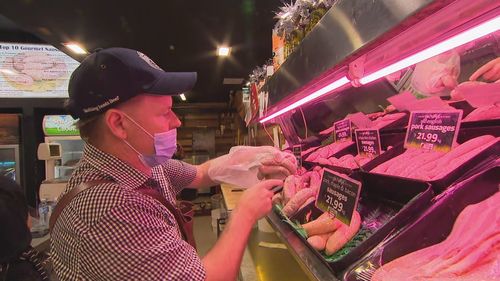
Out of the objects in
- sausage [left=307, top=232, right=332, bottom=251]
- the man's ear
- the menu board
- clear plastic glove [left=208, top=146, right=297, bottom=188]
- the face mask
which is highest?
the menu board

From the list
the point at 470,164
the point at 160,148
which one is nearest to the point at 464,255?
the point at 470,164

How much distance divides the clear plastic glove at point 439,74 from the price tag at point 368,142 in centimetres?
32

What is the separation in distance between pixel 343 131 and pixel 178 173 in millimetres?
982

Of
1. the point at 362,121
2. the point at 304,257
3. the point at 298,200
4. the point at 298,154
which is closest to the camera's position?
the point at 304,257

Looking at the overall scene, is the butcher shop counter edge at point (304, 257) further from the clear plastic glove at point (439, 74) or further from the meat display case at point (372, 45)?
the clear plastic glove at point (439, 74)

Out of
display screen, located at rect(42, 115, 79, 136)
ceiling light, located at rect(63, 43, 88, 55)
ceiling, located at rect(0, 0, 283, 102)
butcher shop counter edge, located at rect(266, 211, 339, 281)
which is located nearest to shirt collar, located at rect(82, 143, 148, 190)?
butcher shop counter edge, located at rect(266, 211, 339, 281)

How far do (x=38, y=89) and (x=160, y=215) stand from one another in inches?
289

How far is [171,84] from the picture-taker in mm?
1218

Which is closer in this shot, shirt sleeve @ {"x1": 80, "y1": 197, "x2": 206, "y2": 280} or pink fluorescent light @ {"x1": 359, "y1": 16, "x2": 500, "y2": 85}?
pink fluorescent light @ {"x1": 359, "y1": 16, "x2": 500, "y2": 85}

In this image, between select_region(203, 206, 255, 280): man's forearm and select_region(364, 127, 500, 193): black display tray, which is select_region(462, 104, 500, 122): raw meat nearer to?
select_region(364, 127, 500, 193): black display tray

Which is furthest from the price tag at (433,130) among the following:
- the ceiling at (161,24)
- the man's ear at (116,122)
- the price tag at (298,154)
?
the ceiling at (161,24)

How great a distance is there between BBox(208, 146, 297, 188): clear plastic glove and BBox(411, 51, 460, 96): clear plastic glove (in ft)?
2.33

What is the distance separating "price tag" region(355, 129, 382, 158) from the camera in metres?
1.50

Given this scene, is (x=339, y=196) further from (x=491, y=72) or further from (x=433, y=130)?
(x=491, y=72)
